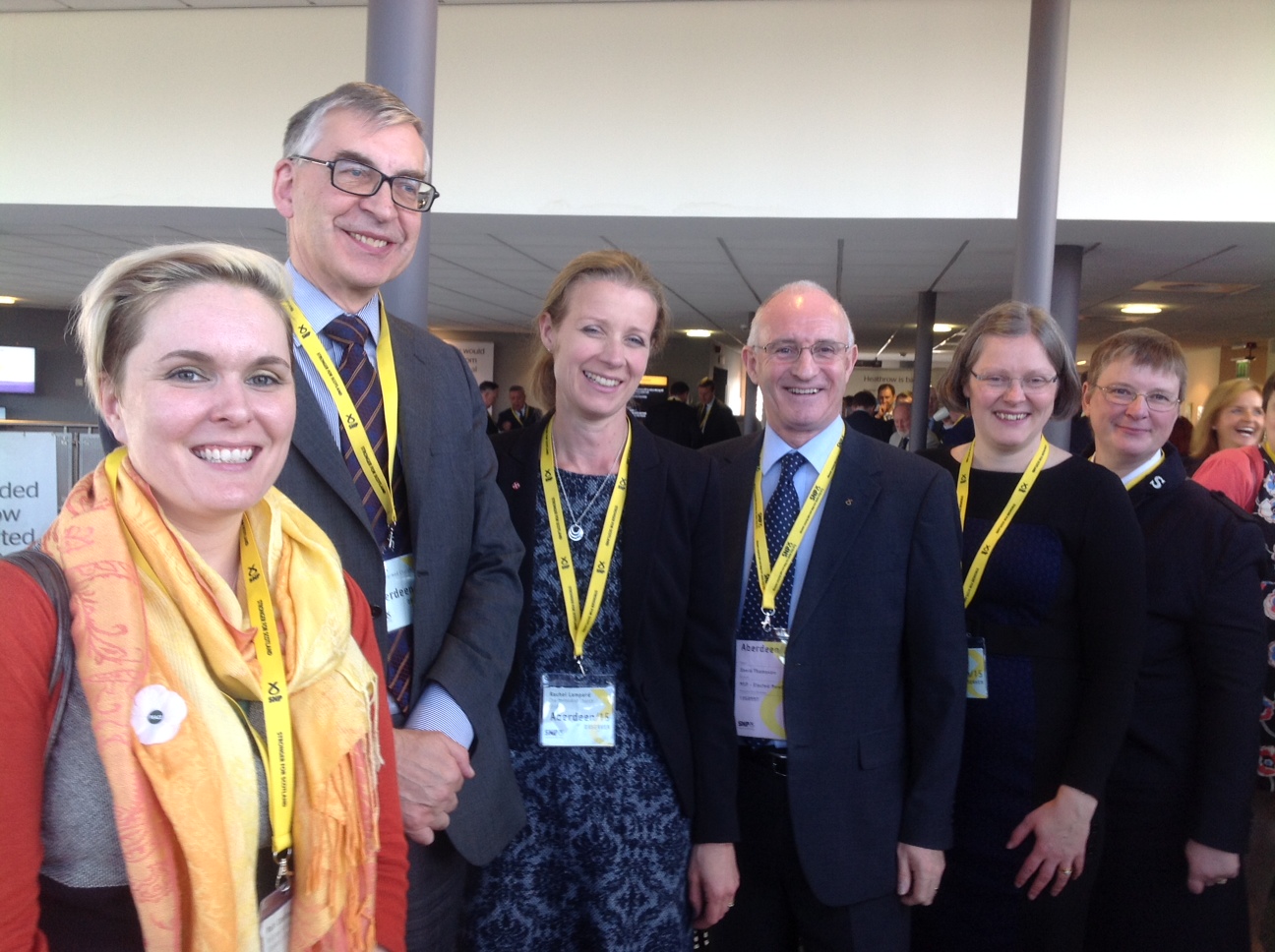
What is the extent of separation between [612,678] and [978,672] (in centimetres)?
89

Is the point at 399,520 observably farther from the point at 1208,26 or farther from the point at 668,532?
the point at 1208,26

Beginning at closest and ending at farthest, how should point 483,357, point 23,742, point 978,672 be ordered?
point 23,742, point 978,672, point 483,357

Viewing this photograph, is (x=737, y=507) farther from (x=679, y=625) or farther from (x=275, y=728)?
(x=275, y=728)

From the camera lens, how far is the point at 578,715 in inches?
66.5

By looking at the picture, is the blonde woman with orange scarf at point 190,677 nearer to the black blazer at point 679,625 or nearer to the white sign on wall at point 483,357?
the black blazer at point 679,625

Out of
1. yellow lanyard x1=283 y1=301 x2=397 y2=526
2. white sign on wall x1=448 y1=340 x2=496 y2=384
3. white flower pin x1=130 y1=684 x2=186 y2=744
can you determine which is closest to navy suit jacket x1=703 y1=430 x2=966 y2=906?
yellow lanyard x1=283 y1=301 x2=397 y2=526

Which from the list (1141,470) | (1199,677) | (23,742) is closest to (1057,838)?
(1199,677)

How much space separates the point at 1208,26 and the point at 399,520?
5628mm

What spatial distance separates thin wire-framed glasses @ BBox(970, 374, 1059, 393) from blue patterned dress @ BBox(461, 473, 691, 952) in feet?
3.43

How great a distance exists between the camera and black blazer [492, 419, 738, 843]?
1715mm

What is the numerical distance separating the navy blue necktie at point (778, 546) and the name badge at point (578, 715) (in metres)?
0.38

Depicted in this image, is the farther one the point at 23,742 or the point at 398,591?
the point at 398,591

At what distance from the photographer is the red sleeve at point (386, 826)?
1.29 meters

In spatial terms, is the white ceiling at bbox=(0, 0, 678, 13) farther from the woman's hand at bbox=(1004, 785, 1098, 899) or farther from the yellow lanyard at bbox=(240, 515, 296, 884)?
the yellow lanyard at bbox=(240, 515, 296, 884)
